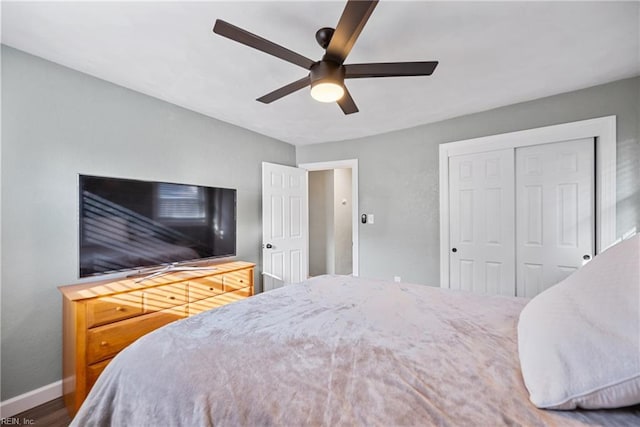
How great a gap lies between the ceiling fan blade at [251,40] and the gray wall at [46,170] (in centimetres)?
159

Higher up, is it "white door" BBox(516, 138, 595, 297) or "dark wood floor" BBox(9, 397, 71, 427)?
"white door" BBox(516, 138, 595, 297)

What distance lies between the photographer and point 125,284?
2.06 m

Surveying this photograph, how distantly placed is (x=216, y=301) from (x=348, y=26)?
2.42m

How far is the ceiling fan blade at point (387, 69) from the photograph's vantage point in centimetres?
147

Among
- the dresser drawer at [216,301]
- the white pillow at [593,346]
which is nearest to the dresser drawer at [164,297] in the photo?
the dresser drawer at [216,301]

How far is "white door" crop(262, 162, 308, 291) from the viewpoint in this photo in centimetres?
363

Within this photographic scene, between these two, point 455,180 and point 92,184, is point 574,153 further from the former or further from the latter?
point 92,184

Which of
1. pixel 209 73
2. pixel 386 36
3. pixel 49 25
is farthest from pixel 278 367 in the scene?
pixel 49 25

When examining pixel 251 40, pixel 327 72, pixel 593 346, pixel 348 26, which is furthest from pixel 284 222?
pixel 593 346

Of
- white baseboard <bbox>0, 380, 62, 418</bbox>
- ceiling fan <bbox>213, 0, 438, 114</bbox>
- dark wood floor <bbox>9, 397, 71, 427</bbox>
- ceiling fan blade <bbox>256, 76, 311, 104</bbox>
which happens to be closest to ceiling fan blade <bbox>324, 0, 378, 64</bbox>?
ceiling fan <bbox>213, 0, 438, 114</bbox>

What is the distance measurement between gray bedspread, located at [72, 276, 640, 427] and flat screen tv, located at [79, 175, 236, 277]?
52.1 inches

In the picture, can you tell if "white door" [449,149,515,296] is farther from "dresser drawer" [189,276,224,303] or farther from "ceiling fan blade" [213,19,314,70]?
"dresser drawer" [189,276,224,303]

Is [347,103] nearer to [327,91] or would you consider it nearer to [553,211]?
[327,91]

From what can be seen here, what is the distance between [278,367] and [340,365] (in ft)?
0.68
